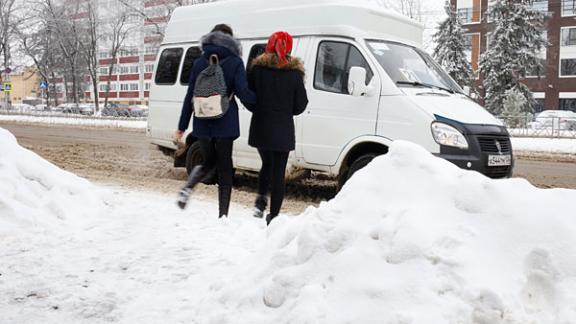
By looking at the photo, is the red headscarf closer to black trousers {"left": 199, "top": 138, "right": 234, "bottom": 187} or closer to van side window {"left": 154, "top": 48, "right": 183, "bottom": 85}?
black trousers {"left": 199, "top": 138, "right": 234, "bottom": 187}

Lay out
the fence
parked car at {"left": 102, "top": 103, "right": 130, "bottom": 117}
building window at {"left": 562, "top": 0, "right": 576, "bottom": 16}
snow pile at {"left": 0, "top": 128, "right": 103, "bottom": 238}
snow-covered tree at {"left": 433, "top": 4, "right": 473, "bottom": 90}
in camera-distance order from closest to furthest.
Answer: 1. snow pile at {"left": 0, "top": 128, "right": 103, "bottom": 238}
2. the fence
3. snow-covered tree at {"left": 433, "top": 4, "right": 473, "bottom": 90}
4. parked car at {"left": 102, "top": 103, "right": 130, "bottom": 117}
5. building window at {"left": 562, "top": 0, "right": 576, "bottom": 16}

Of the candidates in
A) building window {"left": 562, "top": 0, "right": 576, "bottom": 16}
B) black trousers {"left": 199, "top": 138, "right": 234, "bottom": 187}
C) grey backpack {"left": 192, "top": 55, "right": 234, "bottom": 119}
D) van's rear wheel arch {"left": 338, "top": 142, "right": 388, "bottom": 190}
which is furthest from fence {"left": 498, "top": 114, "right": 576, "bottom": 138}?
building window {"left": 562, "top": 0, "right": 576, "bottom": 16}

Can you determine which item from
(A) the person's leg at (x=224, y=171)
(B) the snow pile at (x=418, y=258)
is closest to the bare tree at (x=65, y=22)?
(A) the person's leg at (x=224, y=171)

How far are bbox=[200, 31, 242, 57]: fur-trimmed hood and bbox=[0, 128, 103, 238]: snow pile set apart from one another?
6.94 ft

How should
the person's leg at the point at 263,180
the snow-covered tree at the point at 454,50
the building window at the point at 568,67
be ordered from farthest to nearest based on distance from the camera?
the building window at the point at 568,67 → the snow-covered tree at the point at 454,50 → the person's leg at the point at 263,180

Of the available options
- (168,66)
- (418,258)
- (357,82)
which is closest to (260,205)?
(357,82)

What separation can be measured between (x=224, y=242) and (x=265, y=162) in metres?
1.31

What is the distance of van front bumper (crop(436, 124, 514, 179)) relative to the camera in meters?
6.24

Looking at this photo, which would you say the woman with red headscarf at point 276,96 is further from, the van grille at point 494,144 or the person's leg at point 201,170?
the van grille at point 494,144

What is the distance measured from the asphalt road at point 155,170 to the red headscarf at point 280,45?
93.3 inches

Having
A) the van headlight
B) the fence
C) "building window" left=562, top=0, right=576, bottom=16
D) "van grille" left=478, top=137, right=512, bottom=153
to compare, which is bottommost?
the fence

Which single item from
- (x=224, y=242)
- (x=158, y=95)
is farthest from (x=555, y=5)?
(x=224, y=242)

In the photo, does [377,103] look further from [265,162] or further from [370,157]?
[265,162]

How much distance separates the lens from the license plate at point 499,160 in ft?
21.1
